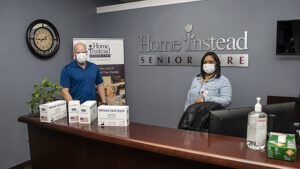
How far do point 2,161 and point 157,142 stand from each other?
2.78m

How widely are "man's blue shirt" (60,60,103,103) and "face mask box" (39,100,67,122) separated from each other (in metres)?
1.19

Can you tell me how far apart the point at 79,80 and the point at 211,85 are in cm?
156

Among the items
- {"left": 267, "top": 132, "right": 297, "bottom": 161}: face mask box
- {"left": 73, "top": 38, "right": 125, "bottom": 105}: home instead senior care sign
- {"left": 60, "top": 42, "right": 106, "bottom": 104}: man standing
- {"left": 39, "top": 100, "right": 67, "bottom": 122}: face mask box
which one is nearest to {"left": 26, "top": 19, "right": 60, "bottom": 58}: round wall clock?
{"left": 73, "top": 38, "right": 125, "bottom": 105}: home instead senior care sign

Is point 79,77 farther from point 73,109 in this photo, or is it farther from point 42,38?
point 73,109

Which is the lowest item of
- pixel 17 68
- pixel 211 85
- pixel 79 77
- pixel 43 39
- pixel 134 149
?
pixel 134 149

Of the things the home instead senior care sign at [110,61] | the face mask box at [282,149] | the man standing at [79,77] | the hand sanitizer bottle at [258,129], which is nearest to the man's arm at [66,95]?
the man standing at [79,77]

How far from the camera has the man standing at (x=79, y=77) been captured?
2.86m

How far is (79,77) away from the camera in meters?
2.93

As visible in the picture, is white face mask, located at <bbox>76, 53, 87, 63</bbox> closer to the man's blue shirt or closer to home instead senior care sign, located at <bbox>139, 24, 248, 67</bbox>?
the man's blue shirt

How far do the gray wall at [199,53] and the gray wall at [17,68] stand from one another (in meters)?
1.17

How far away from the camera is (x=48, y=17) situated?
356 centimetres

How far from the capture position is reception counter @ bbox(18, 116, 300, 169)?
41.2 inches

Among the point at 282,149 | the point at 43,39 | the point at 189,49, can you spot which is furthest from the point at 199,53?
the point at 282,149

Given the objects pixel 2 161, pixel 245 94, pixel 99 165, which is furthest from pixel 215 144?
pixel 2 161
